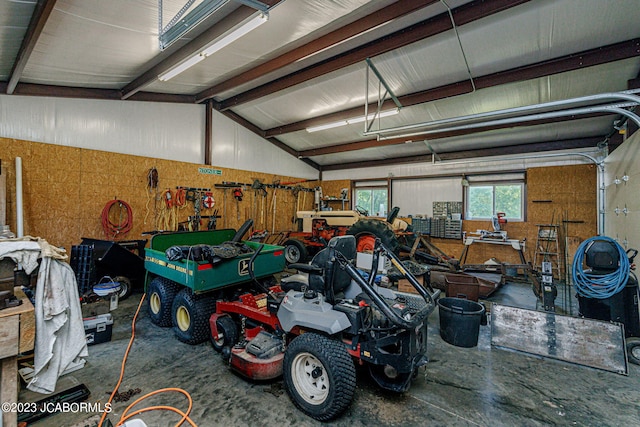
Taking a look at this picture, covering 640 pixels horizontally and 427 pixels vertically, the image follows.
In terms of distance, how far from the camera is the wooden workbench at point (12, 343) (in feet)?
4.43

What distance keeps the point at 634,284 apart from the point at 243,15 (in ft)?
18.4

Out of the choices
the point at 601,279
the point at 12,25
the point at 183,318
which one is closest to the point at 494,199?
the point at 601,279

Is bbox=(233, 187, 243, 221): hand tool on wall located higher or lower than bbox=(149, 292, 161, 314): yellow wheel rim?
higher

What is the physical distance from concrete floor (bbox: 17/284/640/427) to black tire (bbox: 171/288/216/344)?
128 millimetres

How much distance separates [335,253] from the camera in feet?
7.22

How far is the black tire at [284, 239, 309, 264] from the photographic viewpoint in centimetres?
714

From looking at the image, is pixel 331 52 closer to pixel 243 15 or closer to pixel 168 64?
pixel 243 15

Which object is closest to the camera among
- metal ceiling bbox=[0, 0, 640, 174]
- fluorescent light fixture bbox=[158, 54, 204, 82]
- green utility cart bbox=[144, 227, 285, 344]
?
green utility cart bbox=[144, 227, 285, 344]

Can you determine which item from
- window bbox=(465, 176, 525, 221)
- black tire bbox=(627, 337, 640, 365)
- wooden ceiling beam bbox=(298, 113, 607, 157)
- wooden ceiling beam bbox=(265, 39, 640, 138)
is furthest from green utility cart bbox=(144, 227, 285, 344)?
window bbox=(465, 176, 525, 221)

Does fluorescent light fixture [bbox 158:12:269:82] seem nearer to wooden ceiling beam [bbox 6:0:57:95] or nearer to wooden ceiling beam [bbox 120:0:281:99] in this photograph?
wooden ceiling beam [bbox 120:0:281:99]

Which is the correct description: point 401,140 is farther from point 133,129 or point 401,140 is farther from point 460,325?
point 133,129

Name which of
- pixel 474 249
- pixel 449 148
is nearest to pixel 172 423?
pixel 474 249

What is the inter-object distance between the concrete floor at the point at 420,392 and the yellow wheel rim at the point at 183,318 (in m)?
0.20

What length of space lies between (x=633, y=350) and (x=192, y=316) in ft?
15.7
